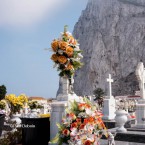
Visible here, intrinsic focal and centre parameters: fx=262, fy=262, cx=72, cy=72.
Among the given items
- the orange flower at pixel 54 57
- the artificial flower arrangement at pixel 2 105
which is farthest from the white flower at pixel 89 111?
the artificial flower arrangement at pixel 2 105

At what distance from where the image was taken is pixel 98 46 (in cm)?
7219

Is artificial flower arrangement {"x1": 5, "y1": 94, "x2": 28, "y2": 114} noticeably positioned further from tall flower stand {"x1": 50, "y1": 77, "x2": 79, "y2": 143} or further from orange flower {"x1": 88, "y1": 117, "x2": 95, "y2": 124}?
orange flower {"x1": 88, "y1": 117, "x2": 95, "y2": 124}

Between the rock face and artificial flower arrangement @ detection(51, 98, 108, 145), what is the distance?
2473 inches

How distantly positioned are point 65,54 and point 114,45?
6539 cm

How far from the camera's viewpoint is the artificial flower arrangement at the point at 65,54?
278 inches

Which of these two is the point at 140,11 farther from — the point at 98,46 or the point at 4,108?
the point at 4,108

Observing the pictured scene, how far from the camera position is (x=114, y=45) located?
2800 inches

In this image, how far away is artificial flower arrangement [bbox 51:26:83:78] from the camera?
23.1 feet

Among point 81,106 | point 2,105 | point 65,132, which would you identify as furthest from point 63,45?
point 2,105

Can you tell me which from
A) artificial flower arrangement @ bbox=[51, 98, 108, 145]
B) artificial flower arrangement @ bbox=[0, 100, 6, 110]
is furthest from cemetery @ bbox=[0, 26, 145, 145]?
artificial flower arrangement @ bbox=[0, 100, 6, 110]

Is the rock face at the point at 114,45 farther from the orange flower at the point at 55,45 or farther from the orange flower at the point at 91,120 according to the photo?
the orange flower at the point at 91,120

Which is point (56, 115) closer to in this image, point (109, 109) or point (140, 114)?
point (140, 114)

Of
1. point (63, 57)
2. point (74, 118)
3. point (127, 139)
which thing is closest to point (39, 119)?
point (63, 57)

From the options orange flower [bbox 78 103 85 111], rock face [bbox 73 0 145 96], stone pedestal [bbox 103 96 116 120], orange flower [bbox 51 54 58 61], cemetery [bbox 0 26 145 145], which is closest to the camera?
cemetery [bbox 0 26 145 145]
